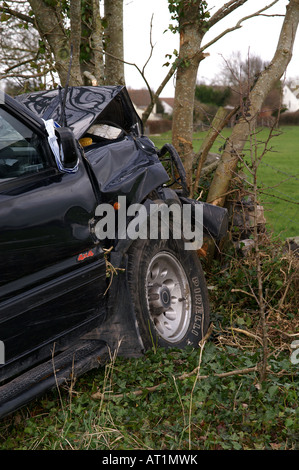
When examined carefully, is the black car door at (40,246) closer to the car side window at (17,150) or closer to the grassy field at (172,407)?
the car side window at (17,150)

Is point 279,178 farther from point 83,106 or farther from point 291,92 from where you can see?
point 83,106

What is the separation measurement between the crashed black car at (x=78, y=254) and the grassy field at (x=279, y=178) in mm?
940

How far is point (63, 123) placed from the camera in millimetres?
3590

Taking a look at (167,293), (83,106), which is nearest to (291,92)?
(83,106)

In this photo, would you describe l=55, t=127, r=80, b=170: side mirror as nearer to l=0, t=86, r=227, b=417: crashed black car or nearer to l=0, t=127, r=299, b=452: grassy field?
l=0, t=86, r=227, b=417: crashed black car

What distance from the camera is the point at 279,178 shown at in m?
16.8

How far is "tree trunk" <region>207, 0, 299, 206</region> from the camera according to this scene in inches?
255

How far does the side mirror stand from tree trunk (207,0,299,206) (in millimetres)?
3351

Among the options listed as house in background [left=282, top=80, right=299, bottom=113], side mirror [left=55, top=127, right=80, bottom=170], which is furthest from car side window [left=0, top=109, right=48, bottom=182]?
house in background [left=282, top=80, right=299, bottom=113]

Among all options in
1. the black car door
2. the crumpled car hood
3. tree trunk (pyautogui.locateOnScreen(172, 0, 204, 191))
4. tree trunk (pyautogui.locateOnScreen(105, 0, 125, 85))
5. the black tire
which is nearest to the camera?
the black car door

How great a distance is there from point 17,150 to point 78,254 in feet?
2.45

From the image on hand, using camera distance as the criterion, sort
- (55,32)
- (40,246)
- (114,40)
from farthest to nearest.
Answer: (114,40) → (55,32) → (40,246)

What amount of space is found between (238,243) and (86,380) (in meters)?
3.19
